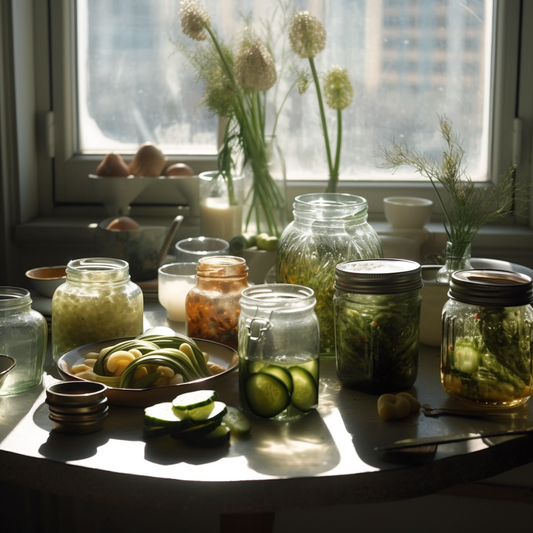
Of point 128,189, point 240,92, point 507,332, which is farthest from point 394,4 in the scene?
point 507,332

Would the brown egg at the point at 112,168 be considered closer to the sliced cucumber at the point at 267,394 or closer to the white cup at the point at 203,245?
the white cup at the point at 203,245

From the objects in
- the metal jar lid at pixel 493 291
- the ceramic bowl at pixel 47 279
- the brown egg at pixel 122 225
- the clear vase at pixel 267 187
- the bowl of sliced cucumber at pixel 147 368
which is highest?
the clear vase at pixel 267 187

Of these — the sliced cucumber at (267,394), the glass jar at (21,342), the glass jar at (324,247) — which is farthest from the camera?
the glass jar at (324,247)

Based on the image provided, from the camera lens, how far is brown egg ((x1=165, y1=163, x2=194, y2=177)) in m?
1.80

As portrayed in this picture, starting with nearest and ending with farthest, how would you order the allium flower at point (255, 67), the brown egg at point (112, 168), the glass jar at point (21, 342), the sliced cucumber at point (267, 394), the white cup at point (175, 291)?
1. the sliced cucumber at point (267, 394)
2. the glass jar at point (21, 342)
3. the white cup at point (175, 291)
4. the allium flower at point (255, 67)
5. the brown egg at point (112, 168)

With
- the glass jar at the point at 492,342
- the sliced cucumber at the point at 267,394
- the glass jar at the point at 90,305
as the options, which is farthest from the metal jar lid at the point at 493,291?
the glass jar at the point at 90,305

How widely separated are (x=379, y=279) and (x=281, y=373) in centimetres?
18

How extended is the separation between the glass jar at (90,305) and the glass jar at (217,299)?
0.34ft

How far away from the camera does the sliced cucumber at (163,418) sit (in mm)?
801

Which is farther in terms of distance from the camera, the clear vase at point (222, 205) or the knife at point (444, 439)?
the clear vase at point (222, 205)

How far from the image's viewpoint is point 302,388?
0.88m

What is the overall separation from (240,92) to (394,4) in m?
0.56

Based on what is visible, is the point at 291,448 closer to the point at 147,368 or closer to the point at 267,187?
the point at 147,368

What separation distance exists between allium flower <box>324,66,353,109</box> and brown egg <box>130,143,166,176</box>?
45 centimetres
